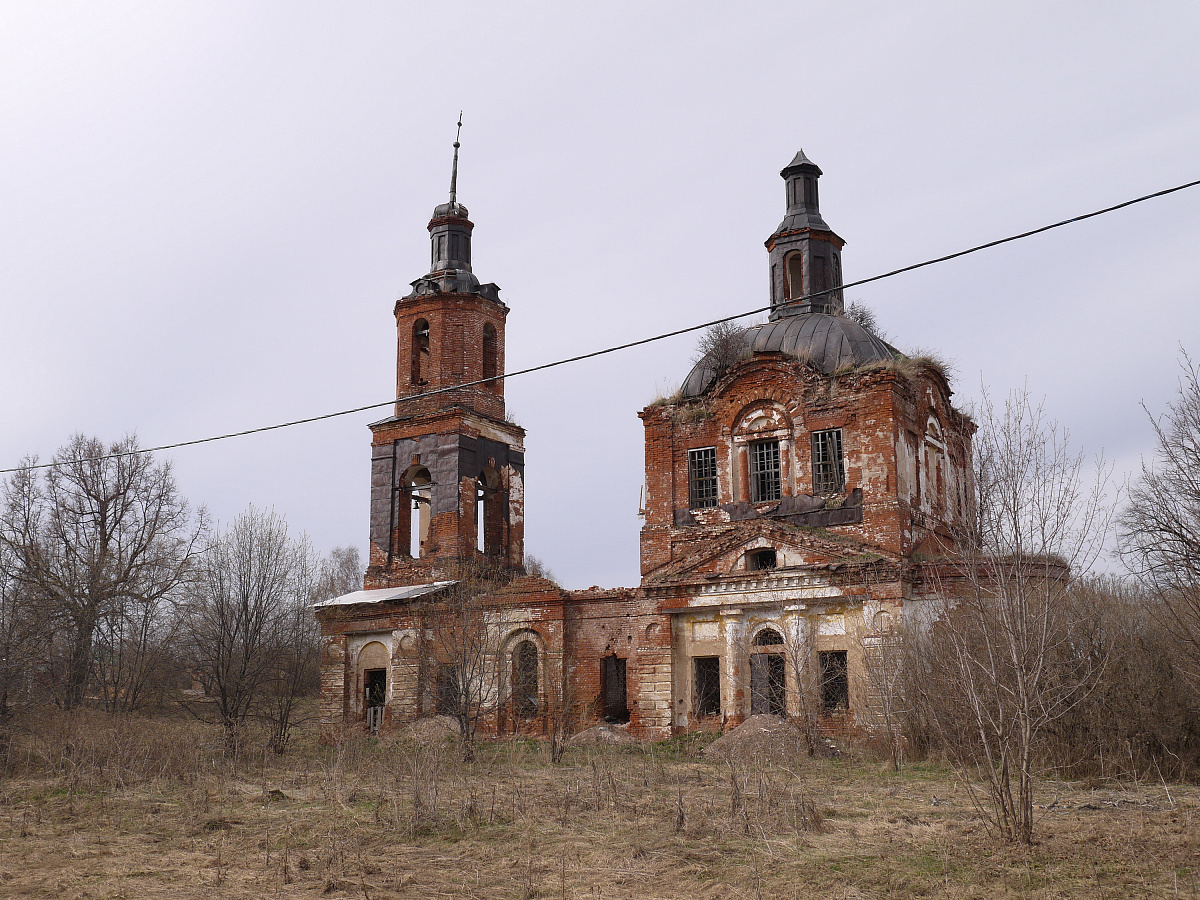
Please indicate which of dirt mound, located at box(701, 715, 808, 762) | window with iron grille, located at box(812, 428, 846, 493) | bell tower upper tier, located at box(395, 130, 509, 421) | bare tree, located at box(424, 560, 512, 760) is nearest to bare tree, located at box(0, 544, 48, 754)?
bare tree, located at box(424, 560, 512, 760)

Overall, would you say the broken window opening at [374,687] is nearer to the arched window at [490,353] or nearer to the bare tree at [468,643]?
the bare tree at [468,643]

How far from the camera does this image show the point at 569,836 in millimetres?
10453

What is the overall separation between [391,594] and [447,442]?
14.0 feet

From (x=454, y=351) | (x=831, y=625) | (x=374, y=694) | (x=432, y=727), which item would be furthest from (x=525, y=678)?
(x=454, y=351)

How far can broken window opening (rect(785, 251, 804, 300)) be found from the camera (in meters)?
28.1

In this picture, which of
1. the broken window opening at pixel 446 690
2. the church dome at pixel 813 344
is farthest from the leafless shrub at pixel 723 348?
the broken window opening at pixel 446 690

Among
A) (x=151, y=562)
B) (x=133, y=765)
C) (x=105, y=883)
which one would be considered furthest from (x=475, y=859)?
(x=151, y=562)

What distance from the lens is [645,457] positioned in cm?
2595

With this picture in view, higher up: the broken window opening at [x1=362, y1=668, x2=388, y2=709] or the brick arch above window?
the brick arch above window

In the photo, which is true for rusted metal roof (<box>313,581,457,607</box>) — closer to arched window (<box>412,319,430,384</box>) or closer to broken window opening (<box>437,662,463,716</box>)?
broken window opening (<box>437,662,463,716</box>)

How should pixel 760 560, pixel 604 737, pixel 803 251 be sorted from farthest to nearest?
1. pixel 803 251
2. pixel 760 560
3. pixel 604 737

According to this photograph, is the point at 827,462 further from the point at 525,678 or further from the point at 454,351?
the point at 454,351

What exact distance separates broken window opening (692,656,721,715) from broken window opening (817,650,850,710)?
235cm

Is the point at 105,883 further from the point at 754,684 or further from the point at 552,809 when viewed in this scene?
the point at 754,684
